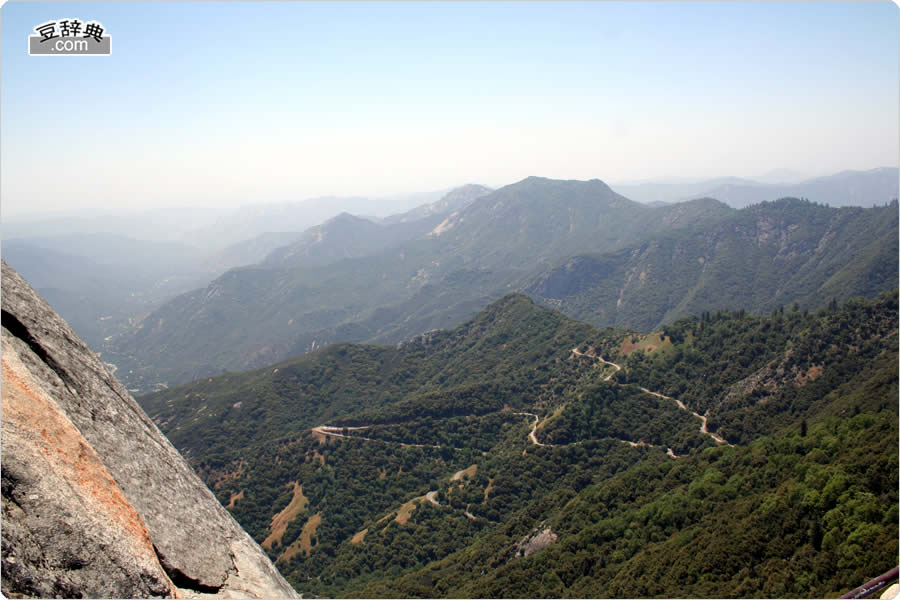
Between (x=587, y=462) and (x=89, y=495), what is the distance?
3200 inches

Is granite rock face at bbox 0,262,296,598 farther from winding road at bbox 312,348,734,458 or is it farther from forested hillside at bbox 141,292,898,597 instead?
winding road at bbox 312,348,734,458

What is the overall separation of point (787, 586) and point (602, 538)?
21490 mm

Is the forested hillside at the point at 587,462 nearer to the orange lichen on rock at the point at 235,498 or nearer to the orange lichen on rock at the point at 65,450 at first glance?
the orange lichen on rock at the point at 235,498

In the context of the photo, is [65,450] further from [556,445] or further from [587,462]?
[556,445]

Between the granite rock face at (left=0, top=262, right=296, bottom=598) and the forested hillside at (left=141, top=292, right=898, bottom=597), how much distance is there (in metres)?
36.4

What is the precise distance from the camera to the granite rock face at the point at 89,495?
9.16m

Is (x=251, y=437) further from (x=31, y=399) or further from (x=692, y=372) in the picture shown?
(x=31, y=399)

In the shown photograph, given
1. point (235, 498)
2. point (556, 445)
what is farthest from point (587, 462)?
point (235, 498)

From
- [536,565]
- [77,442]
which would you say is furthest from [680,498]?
[77,442]

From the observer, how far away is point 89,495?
Answer: 32.4 ft

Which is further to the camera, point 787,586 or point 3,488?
point 787,586

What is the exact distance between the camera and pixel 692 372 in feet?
316

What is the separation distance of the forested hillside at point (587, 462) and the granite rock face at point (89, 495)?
3638 cm

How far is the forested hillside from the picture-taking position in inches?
1578
